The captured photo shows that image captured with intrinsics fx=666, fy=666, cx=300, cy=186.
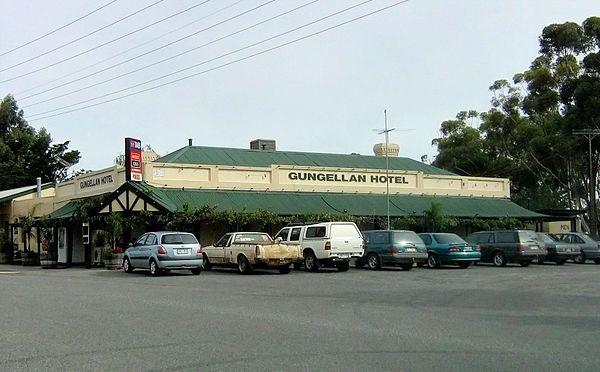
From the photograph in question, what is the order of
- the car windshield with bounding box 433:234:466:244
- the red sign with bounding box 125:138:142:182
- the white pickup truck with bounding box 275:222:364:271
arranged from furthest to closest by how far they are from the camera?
the red sign with bounding box 125:138:142:182
the car windshield with bounding box 433:234:466:244
the white pickup truck with bounding box 275:222:364:271

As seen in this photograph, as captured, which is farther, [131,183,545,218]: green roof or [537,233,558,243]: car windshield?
[131,183,545,218]: green roof

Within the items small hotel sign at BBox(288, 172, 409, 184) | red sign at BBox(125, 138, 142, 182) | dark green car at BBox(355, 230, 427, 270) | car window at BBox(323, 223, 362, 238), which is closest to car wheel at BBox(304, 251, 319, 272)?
car window at BBox(323, 223, 362, 238)

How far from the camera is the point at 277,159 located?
4000 cm

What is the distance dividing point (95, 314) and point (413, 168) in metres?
33.1

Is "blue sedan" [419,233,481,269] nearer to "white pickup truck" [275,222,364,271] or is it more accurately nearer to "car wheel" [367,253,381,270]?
"car wheel" [367,253,381,270]

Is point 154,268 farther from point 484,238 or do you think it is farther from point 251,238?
point 484,238

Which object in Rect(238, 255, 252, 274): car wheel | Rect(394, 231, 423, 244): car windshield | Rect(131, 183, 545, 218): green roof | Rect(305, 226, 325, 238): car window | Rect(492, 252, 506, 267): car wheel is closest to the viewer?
Rect(238, 255, 252, 274): car wheel

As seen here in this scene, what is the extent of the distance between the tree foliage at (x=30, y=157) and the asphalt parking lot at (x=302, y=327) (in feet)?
164

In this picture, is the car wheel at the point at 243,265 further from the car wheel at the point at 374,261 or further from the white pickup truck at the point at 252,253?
the car wheel at the point at 374,261

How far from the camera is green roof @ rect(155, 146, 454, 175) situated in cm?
3709

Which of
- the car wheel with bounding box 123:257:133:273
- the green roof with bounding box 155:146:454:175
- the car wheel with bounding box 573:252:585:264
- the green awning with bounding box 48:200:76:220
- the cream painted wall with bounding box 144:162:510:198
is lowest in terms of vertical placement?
the car wheel with bounding box 573:252:585:264

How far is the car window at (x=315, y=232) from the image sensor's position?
2522 centimetres

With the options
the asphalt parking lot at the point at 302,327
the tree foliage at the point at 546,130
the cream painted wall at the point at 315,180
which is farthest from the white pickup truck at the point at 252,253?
the tree foliage at the point at 546,130

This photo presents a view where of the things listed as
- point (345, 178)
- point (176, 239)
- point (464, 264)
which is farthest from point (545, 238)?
point (176, 239)
